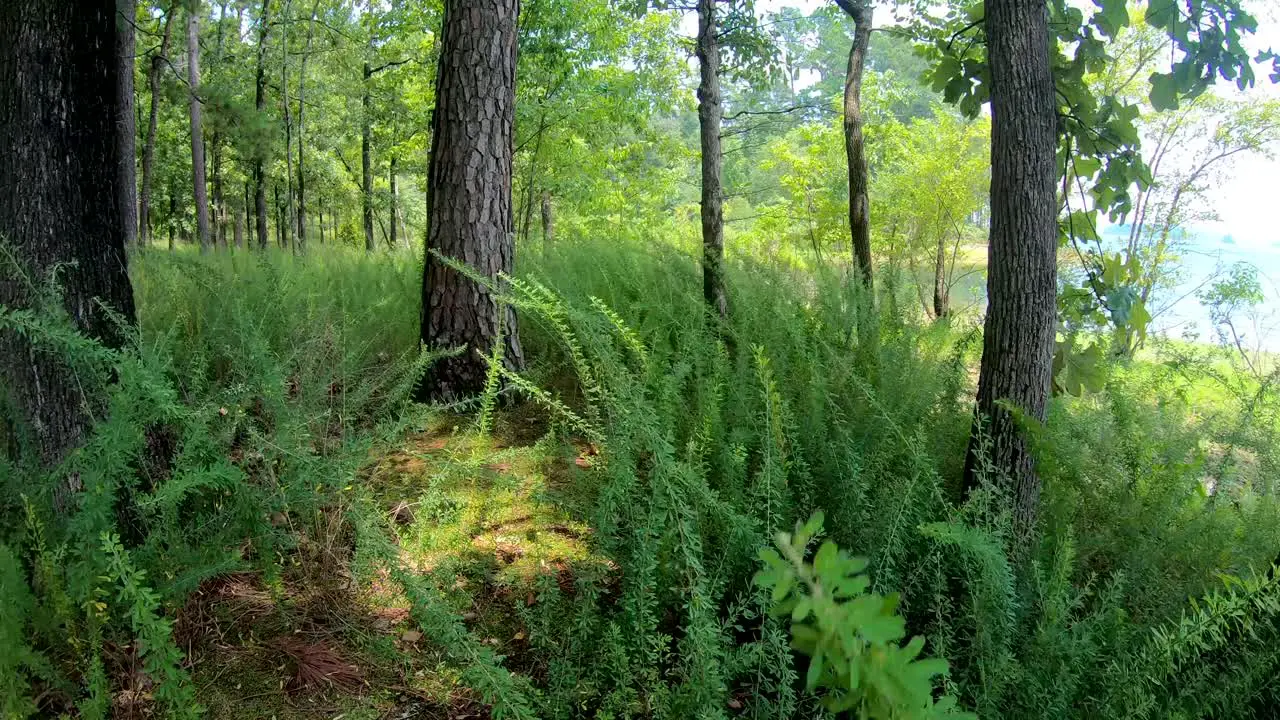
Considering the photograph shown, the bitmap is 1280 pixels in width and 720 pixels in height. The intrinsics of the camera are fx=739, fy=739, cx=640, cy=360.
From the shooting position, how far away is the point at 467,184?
174 inches

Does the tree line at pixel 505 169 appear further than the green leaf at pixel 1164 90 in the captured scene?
No

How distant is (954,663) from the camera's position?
6.89 ft

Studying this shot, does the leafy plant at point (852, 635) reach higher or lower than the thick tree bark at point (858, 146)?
lower

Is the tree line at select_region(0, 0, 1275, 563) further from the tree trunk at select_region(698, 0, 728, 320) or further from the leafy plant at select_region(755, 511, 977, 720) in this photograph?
the leafy plant at select_region(755, 511, 977, 720)

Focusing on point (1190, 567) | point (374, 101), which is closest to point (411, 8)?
point (374, 101)

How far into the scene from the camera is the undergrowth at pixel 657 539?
1770 mm

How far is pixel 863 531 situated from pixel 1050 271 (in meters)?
1.27

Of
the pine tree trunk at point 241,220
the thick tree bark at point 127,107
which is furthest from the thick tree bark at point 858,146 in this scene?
the pine tree trunk at point 241,220

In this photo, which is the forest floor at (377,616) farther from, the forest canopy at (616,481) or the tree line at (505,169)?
the tree line at (505,169)

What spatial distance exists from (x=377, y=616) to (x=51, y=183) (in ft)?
5.93

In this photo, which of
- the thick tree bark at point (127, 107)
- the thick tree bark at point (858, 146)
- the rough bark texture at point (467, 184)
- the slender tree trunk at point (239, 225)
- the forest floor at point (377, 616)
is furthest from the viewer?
the slender tree trunk at point (239, 225)

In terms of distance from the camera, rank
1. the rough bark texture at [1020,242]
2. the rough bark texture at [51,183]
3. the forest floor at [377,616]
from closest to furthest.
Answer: the forest floor at [377,616] < the rough bark texture at [51,183] < the rough bark texture at [1020,242]

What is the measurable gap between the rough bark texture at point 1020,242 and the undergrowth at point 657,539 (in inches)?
6.8

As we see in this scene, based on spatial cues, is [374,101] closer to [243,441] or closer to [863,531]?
[243,441]
